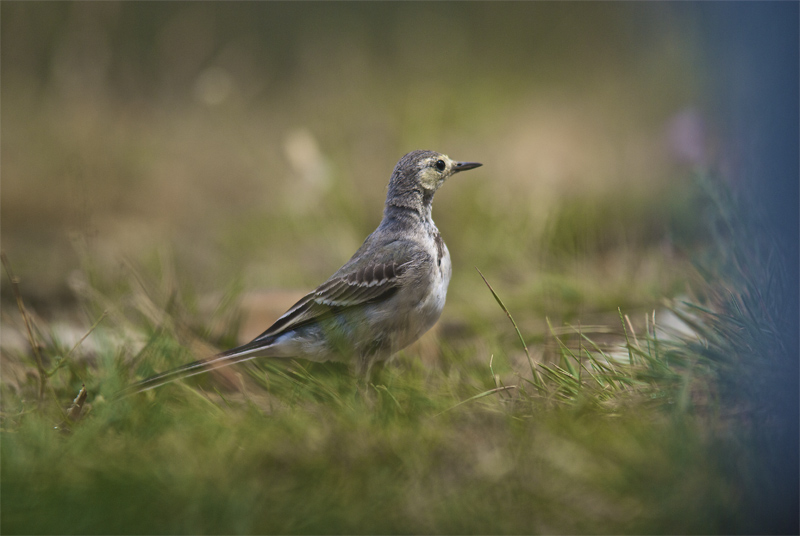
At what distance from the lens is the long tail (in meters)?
2.96

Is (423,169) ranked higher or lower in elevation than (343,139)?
lower

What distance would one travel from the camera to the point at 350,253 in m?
5.77

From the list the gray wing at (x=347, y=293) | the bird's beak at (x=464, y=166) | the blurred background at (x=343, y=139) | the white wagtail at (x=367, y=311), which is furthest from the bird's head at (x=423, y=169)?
the blurred background at (x=343, y=139)

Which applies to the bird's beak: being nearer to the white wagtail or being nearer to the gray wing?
the white wagtail

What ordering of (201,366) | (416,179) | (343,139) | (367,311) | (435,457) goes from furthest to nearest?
(343,139)
(416,179)
(367,311)
(201,366)
(435,457)

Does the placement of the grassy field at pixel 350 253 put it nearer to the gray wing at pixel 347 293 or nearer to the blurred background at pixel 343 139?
the blurred background at pixel 343 139

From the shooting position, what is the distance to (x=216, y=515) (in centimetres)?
210

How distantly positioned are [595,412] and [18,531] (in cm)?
194

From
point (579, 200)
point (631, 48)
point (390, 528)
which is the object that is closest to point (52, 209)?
point (579, 200)

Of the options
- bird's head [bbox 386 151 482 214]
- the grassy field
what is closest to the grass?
the grassy field

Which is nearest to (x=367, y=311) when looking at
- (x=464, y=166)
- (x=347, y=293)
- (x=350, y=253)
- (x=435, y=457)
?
(x=347, y=293)

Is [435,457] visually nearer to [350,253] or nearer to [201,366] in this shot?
[201,366]

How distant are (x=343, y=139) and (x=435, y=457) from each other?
5870 mm

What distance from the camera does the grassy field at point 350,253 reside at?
6.97 ft
